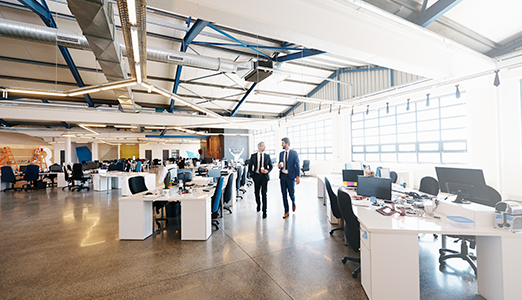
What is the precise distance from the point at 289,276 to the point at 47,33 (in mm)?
5935

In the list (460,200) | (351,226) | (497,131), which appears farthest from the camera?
(497,131)

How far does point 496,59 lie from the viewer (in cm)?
505

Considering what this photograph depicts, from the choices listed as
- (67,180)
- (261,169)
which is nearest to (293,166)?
(261,169)

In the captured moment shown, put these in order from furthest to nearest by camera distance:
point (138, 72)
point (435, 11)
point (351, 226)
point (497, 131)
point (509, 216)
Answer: point (497, 131) → point (138, 72) → point (435, 11) → point (351, 226) → point (509, 216)

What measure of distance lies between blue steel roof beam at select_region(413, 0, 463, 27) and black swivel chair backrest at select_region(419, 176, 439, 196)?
2.79m

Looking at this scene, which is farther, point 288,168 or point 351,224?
point 288,168

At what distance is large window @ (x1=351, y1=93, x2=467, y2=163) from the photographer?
7.48m

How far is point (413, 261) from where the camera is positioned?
1998 millimetres

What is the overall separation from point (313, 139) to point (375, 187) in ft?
35.6

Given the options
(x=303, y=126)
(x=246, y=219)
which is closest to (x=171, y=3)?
(x=246, y=219)

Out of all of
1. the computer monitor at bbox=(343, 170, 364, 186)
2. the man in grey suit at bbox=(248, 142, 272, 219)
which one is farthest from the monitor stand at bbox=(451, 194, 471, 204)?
the man in grey suit at bbox=(248, 142, 272, 219)

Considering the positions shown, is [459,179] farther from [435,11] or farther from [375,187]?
[435,11]

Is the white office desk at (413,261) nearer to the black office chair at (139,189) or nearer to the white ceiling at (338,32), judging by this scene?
the white ceiling at (338,32)

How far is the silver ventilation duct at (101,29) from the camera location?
2.76 m
